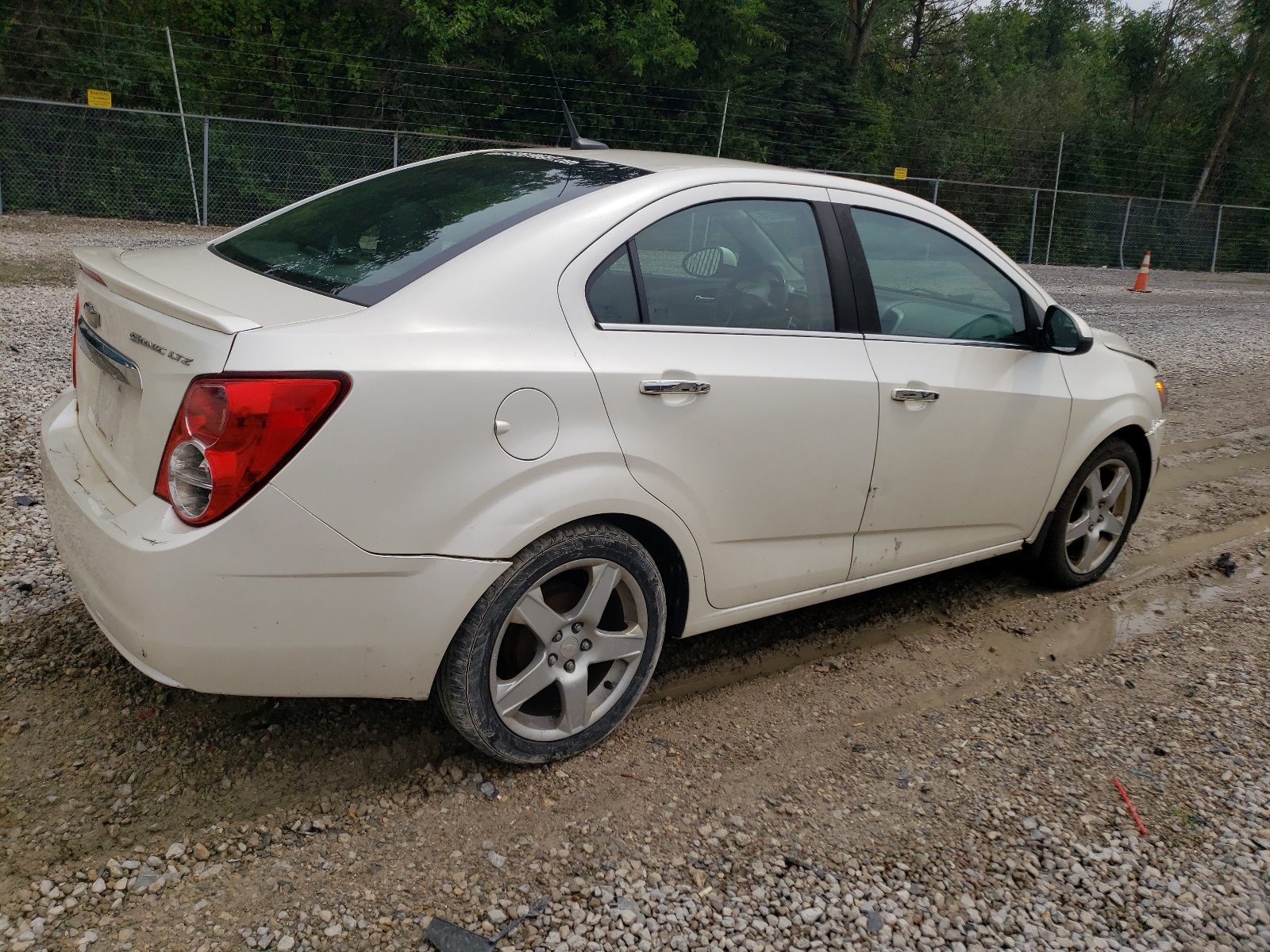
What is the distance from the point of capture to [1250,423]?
312 inches

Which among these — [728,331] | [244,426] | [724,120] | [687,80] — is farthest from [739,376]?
[687,80]

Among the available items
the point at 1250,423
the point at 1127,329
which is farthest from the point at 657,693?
the point at 1127,329

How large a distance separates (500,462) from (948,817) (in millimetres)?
1636

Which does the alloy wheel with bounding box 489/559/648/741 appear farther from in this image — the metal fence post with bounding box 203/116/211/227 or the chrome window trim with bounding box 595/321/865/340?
the metal fence post with bounding box 203/116/211/227

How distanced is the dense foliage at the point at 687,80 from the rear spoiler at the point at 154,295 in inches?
675

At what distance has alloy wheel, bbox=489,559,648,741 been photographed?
282 cm

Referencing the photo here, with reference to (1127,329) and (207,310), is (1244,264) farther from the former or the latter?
(207,310)

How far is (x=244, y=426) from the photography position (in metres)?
2.32

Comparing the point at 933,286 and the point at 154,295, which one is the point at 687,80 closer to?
the point at 933,286

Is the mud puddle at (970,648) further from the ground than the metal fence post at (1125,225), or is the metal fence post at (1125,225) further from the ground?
the metal fence post at (1125,225)

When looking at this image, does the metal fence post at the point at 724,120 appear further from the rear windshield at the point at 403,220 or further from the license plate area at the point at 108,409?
the license plate area at the point at 108,409

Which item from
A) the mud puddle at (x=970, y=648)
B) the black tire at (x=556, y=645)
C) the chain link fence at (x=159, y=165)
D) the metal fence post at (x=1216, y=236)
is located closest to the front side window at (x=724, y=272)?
the black tire at (x=556, y=645)

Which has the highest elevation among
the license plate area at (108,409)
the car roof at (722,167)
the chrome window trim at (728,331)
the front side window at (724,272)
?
the car roof at (722,167)

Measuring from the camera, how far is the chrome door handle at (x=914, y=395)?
3.46 meters
